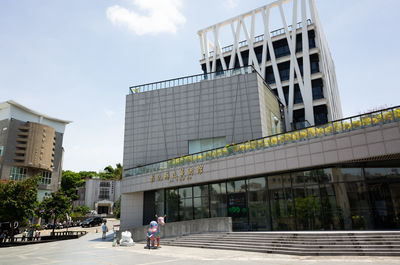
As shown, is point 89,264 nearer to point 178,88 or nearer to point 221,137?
point 221,137

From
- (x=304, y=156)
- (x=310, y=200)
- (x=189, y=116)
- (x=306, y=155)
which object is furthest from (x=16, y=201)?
(x=306, y=155)

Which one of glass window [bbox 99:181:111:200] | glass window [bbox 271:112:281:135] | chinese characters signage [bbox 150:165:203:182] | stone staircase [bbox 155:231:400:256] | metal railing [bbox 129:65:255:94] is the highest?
metal railing [bbox 129:65:255:94]

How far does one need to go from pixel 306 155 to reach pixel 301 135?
148cm

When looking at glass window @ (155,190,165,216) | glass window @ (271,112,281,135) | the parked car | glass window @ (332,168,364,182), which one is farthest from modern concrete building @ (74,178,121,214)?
glass window @ (332,168,364,182)

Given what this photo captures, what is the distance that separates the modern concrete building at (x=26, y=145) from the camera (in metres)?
58.9

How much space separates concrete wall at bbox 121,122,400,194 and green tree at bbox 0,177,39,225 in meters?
17.9

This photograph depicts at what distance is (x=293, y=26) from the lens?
53.3 m

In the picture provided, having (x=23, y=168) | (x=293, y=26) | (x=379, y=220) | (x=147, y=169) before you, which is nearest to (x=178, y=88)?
(x=147, y=169)

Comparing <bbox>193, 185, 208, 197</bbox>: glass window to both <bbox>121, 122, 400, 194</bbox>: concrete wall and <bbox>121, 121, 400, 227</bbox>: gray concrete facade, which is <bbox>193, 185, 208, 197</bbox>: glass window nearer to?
<bbox>121, 121, 400, 227</bbox>: gray concrete facade

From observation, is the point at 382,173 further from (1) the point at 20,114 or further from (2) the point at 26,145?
(1) the point at 20,114

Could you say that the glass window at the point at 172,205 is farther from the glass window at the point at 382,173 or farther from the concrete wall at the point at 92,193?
the concrete wall at the point at 92,193

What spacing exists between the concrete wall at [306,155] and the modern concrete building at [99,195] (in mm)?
66067

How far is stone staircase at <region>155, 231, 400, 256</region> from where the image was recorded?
44.8ft

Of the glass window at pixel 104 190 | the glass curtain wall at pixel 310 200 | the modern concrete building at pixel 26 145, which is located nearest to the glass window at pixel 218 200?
the glass curtain wall at pixel 310 200
